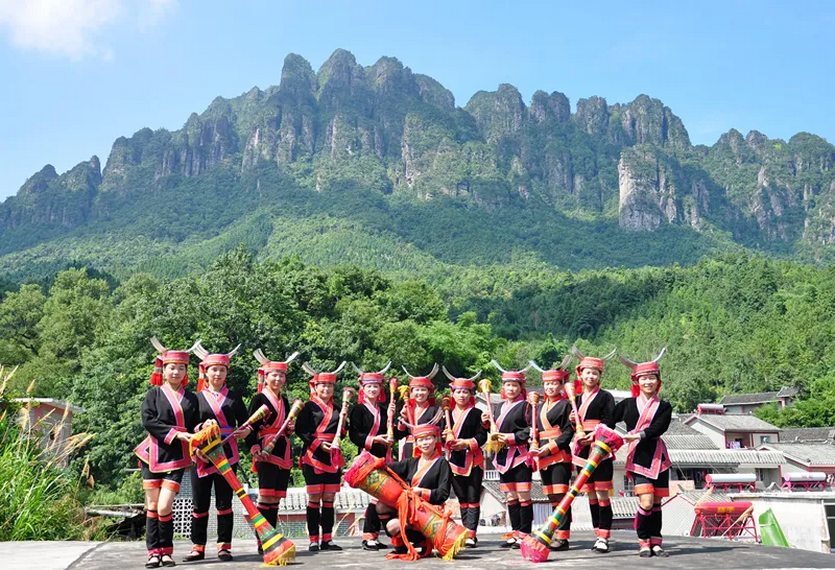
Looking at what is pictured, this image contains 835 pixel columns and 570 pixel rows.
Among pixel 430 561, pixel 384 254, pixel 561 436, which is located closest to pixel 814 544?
pixel 561 436

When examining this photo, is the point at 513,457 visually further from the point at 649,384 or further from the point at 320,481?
the point at 320,481

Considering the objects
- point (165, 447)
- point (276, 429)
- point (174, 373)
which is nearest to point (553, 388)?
point (276, 429)

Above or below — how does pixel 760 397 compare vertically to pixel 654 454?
below

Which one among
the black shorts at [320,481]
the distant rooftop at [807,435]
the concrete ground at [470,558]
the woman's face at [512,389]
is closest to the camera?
the concrete ground at [470,558]

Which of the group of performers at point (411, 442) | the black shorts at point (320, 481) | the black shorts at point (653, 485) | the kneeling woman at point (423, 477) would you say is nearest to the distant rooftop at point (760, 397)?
the group of performers at point (411, 442)

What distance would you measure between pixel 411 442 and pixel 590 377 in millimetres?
2407

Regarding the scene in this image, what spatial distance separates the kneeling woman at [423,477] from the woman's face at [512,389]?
3.93ft

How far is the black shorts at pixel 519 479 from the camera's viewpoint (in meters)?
10.0

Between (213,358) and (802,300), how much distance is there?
3512 inches

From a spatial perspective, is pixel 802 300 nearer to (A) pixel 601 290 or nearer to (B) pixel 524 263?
(A) pixel 601 290

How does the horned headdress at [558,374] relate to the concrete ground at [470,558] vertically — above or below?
above

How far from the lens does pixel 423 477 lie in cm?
941

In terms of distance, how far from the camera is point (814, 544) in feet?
72.2

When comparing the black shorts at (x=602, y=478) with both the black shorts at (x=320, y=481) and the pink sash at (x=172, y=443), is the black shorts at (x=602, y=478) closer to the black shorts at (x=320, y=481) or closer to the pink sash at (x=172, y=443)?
the black shorts at (x=320, y=481)
